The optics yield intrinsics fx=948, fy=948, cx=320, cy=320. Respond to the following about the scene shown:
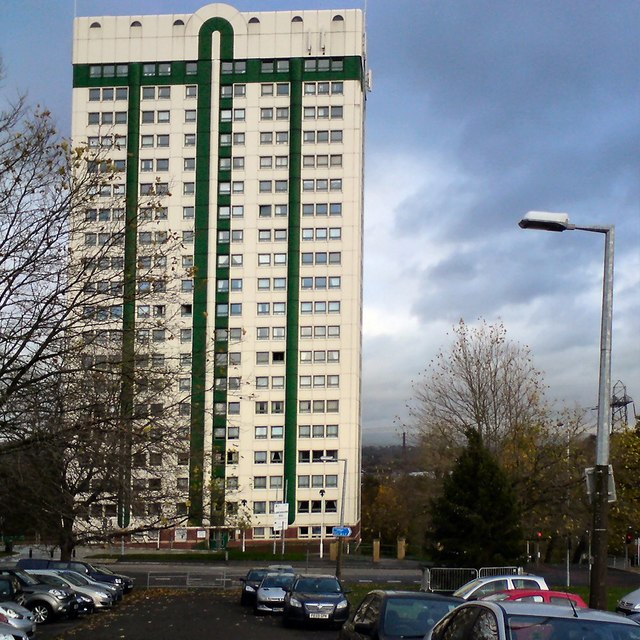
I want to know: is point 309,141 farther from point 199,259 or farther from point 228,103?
point 199,259

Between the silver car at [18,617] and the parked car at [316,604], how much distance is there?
7.33 metres

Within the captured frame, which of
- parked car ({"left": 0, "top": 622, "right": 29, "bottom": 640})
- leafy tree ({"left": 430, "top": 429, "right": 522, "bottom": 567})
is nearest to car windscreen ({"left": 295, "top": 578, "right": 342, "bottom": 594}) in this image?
leafy tree ({"left": 430, "top": 429, "right": 522, "bottom": 567})

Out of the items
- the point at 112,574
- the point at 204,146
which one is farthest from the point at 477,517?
the point at 204,146

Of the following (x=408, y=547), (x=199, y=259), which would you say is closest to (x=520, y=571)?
(x=408, y=547)

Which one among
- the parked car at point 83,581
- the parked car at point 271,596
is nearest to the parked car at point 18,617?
the parked car at point 83,581

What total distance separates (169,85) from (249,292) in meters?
18.4

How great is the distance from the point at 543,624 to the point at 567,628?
20cm

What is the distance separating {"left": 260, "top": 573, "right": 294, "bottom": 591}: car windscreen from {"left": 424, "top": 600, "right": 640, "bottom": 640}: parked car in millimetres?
25813

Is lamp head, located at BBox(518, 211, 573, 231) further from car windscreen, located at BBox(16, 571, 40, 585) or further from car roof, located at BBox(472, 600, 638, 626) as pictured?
car windscreen, located at BBox(16, 571, 40, 585)

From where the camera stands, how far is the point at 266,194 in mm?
76438

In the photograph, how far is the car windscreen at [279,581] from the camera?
3378cm

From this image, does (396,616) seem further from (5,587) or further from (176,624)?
(176,624)

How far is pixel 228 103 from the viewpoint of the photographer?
3054 inches

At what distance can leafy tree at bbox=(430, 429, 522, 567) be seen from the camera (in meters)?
38.0
